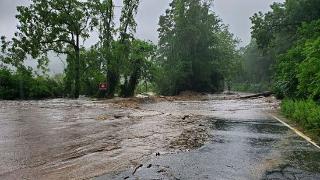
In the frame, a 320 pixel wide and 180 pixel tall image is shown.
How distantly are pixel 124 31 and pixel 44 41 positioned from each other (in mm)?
8697

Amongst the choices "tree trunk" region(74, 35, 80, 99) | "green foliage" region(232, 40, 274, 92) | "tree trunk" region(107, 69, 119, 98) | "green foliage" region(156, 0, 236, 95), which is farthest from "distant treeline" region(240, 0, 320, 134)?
"green foliage" region(232, 40, 274, 92)

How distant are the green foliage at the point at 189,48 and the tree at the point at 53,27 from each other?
19.4 m

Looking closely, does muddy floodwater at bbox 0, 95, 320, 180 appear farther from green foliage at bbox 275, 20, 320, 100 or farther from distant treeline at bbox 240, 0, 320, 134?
green foliage at bbox 275, 20, 320, 100

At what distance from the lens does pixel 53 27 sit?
44.2 metres

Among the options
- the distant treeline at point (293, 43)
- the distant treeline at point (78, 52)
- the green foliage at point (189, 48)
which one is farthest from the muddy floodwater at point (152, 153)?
the green foliage at point (189, 48)

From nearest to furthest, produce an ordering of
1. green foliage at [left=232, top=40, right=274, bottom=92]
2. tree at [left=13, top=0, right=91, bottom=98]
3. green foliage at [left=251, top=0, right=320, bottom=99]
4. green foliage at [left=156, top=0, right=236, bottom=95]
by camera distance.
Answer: green foliage at [left=251, top=0, right=320, bottom=99]
tree at [left=13, top=0, right=91, bottom=98]
green foliage at [left=156, top=0, right=236, bottom=95]
green foliage at [left=232, top=40, right=274, bottom=92]

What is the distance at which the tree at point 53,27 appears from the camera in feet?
141

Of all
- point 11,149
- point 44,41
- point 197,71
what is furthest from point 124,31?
point 11,149

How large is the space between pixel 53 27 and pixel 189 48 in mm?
26950

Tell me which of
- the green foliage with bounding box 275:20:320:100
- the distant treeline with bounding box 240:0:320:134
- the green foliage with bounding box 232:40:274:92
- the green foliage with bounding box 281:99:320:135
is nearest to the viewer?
the green foliage with bounding box 281:99:320:135

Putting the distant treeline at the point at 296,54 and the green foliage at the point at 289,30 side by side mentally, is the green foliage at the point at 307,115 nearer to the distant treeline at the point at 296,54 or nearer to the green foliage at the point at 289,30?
the distant treeline at the point at 296,54

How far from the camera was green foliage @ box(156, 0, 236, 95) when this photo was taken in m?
64.6

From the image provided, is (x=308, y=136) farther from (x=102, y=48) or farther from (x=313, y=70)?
(x=102, y=48)

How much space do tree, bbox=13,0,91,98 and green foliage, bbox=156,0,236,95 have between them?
63.8ft
